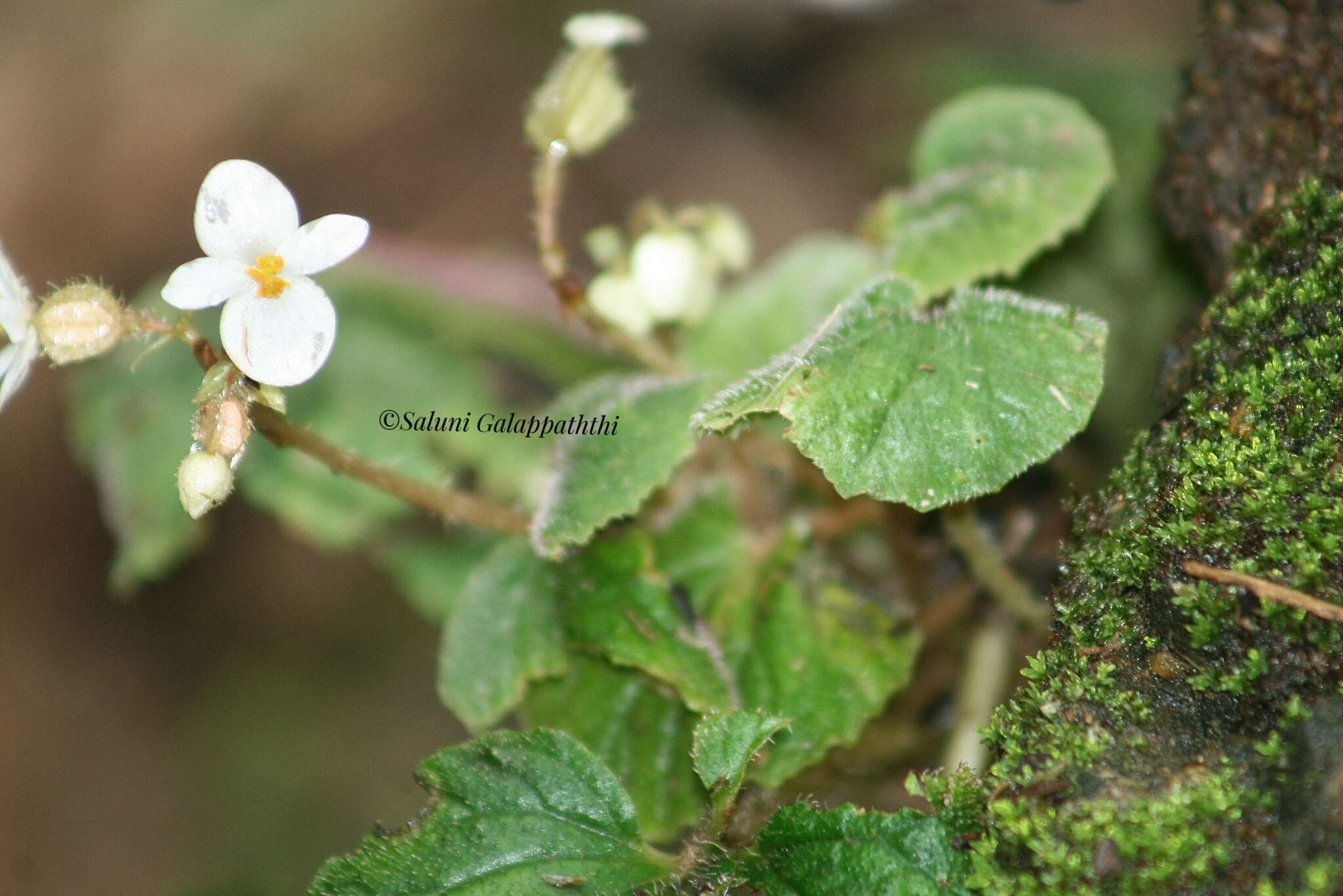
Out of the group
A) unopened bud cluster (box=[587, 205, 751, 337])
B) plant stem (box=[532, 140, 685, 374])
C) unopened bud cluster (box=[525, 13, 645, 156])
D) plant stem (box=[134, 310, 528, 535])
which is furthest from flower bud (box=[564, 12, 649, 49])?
plant stem (box=[134, 310, 528, 535])

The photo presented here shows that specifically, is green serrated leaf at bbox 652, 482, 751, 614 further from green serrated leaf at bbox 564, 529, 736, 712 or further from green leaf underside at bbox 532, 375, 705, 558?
green leaf underside at bbox 532, 375, 705, 558

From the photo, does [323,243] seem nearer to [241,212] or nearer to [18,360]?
[241,212]

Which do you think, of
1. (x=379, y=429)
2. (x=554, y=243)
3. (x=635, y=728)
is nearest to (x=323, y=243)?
(x=554, y=243)

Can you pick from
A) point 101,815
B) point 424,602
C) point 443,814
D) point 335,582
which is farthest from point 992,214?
point 101,815

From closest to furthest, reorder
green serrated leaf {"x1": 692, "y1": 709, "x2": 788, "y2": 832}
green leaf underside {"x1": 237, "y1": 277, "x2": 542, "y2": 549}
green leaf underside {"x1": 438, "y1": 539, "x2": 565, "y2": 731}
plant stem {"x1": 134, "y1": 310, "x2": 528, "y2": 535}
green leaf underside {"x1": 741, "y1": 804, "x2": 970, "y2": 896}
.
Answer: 1. green leaf underside {"x1": 741, "y1": 804, "x2": 970, "y2": 896}
2. green serrated leaf {"x1": 692, "y1": 709, "x2": 788, "y2": 832}
3. plant stem {"x1": 134, "y1": 310, "x2": 528, "y2": 535}
4. green leaf underside {"x1": 438, "y1": 539, "x2": 565, "y2": 731}
5. green leaf underside {"x1": 237, "y1": 277, "x2": 542, "y2": 549}

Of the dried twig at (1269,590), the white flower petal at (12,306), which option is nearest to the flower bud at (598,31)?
the white flower petal at (12,306)

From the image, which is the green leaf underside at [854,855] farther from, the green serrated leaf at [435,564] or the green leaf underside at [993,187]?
the green serrated leaf at [435,564]

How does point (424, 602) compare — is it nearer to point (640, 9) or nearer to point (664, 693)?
point (664, 693)
